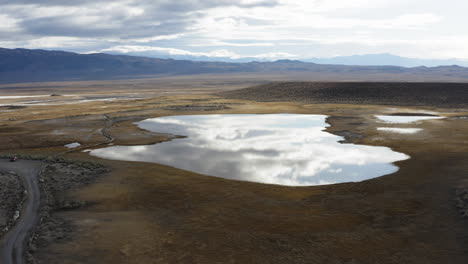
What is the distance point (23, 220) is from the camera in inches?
815

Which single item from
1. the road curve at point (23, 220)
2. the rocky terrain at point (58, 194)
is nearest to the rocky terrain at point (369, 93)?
the rocky terrain at point (58, 194)

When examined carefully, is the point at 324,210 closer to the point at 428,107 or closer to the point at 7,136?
the point at 7,136

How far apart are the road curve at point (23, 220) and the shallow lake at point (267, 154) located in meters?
6.72

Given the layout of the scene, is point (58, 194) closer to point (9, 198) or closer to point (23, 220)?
point (9, 198)

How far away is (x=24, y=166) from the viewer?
32.2 m

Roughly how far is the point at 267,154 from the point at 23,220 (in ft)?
68.1

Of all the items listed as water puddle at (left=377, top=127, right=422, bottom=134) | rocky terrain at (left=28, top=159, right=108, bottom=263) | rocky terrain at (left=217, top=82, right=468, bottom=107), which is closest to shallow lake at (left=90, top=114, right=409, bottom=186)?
rocky terrain at (left=28, top=159, right=108, bottom=263)

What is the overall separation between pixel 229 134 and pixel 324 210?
1035 inches

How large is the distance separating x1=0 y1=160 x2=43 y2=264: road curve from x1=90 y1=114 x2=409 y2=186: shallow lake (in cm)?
672

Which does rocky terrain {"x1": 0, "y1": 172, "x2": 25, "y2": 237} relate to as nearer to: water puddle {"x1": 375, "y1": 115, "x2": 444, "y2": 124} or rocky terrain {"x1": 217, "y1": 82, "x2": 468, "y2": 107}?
water puddle {"x1": 375, "y1": 115, "x2": 444, "y2": 124}

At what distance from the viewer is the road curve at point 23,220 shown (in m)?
16.8

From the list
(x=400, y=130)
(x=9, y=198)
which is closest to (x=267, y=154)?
(x=9, y=198)

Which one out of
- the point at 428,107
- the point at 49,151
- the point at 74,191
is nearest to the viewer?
the point at 74,191


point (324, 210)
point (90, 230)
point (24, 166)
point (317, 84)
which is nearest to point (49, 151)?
point (24, 166)
